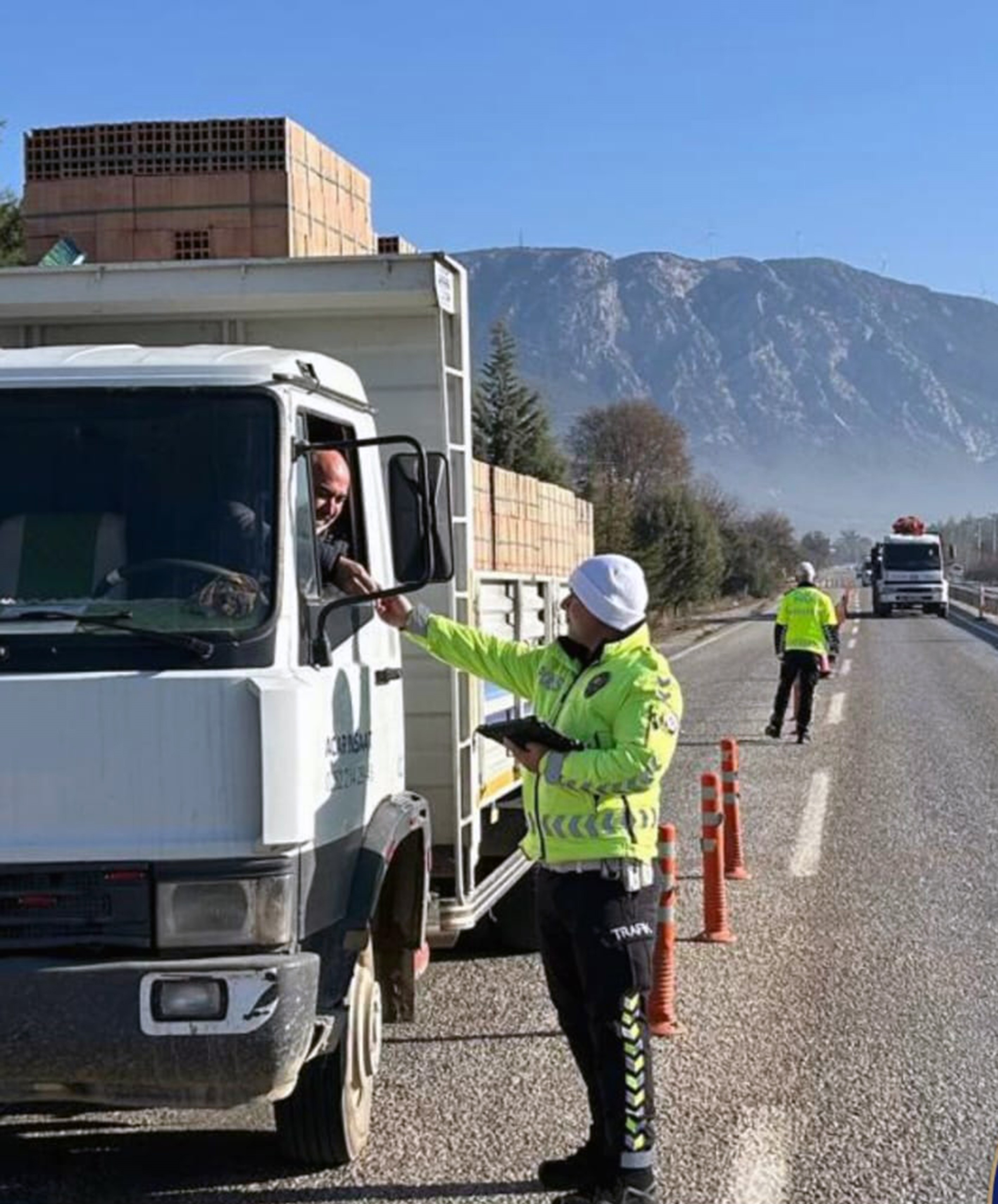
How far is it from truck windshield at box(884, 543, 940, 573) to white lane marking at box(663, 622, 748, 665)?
5201mm

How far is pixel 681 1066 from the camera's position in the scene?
6.67 metres

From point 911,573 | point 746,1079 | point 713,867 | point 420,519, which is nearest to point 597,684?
point 420,519

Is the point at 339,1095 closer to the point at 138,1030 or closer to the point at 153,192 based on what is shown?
the point at 138,1030

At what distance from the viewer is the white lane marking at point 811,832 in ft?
36.0

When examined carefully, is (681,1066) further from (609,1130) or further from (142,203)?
(142,203)

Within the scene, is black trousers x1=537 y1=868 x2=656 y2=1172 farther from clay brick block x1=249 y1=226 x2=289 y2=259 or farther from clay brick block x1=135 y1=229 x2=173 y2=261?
clay brick block x1=135 y1=229 x2=173 y2=261

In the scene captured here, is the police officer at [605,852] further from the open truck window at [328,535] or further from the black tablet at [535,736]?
the open truck window at [328,535]

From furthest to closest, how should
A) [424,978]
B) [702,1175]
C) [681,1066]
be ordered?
[424,978], [681,1066], [702,1175]

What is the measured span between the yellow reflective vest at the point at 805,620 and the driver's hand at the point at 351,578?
1404 centimetres

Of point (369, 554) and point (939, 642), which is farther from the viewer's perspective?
point (939, 642)

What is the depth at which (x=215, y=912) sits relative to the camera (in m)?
4.38

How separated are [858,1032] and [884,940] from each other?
175cm

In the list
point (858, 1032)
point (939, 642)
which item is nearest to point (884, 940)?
point (858, 1032)

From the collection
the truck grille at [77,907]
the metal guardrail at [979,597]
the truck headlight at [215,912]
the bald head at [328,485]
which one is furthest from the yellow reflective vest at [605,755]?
the metal guardrail at [979,597]
